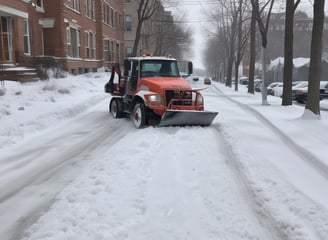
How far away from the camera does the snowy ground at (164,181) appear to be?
4832 millimetres

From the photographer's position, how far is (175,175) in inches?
270

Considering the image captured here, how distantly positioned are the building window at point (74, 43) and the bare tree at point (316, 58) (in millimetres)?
23888

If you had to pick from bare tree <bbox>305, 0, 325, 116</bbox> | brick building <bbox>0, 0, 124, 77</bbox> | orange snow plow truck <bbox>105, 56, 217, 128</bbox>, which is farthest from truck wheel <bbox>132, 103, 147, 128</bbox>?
brick building <bbox>0, 0, 124, 77</bbox>

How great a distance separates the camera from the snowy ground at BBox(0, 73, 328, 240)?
15.9 ft

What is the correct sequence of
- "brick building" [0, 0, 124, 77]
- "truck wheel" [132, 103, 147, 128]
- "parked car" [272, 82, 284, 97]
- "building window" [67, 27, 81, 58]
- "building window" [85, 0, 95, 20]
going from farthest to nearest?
"building window" [85, 0, 95, 20]
"parked car" [272, 82, 284, 97]
"building window" [67, 27, 81, 58]
"brick building" [0, 0, 124, 77]
"truck wheel" [132, 103, 147, 128]

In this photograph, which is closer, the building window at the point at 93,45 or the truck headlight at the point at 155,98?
the truck headlight at the point at 155,98

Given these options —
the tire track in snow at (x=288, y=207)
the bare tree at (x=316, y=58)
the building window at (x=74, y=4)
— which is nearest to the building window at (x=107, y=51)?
the building window at (x=74, y=4)

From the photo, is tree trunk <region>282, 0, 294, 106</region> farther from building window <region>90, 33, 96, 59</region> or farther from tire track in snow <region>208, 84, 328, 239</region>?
building window <region>90, 33, 96, 59</region>

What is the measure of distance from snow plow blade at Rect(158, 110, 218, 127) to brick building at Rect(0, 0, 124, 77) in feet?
51.9

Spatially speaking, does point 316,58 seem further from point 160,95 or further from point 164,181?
point 164,181

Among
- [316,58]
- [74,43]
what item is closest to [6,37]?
[74,43]

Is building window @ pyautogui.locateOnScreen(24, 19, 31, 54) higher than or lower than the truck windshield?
higher

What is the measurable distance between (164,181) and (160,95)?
520cm

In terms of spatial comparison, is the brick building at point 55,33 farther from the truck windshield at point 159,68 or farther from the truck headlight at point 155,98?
the truck headlight at point 155,98
